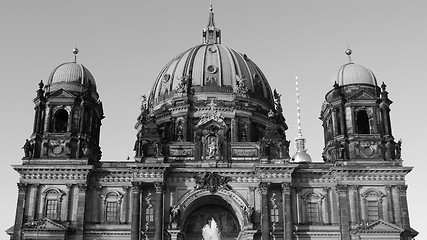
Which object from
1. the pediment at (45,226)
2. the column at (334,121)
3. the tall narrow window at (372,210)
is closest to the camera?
the pediment at (45,226)

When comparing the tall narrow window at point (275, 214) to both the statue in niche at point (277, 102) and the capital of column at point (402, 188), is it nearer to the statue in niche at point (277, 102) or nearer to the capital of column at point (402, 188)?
the capital of column at point (402, 188)

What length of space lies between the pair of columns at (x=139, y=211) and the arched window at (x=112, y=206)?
1.60 metres

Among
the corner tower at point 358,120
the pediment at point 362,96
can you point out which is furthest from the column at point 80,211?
the pediment at point 362,96

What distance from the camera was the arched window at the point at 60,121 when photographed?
5344cm

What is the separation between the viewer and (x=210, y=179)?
169ft

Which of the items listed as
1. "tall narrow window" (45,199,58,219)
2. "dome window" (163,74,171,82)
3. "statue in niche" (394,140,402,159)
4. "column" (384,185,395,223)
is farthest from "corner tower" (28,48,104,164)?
"statue in niche" (394,140,402,159)

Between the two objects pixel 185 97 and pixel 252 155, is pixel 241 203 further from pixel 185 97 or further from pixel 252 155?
pixel 185 97

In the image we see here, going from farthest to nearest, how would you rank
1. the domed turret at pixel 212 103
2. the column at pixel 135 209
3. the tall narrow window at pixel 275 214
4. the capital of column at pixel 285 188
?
the domed turret at pixel 212 103
the capital of column at pixel 285 188
the tall narrow window at pixel 275 214
the column at pixel 135 209

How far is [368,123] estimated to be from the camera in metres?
54.7

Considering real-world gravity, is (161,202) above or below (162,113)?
below

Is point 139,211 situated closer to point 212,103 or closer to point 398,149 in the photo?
point 212,103

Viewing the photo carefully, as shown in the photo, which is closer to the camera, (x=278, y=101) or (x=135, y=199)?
(x=135, y=199)

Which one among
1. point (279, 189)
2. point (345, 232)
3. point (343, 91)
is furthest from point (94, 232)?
point (343, 91)

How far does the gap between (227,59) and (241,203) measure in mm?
21292
